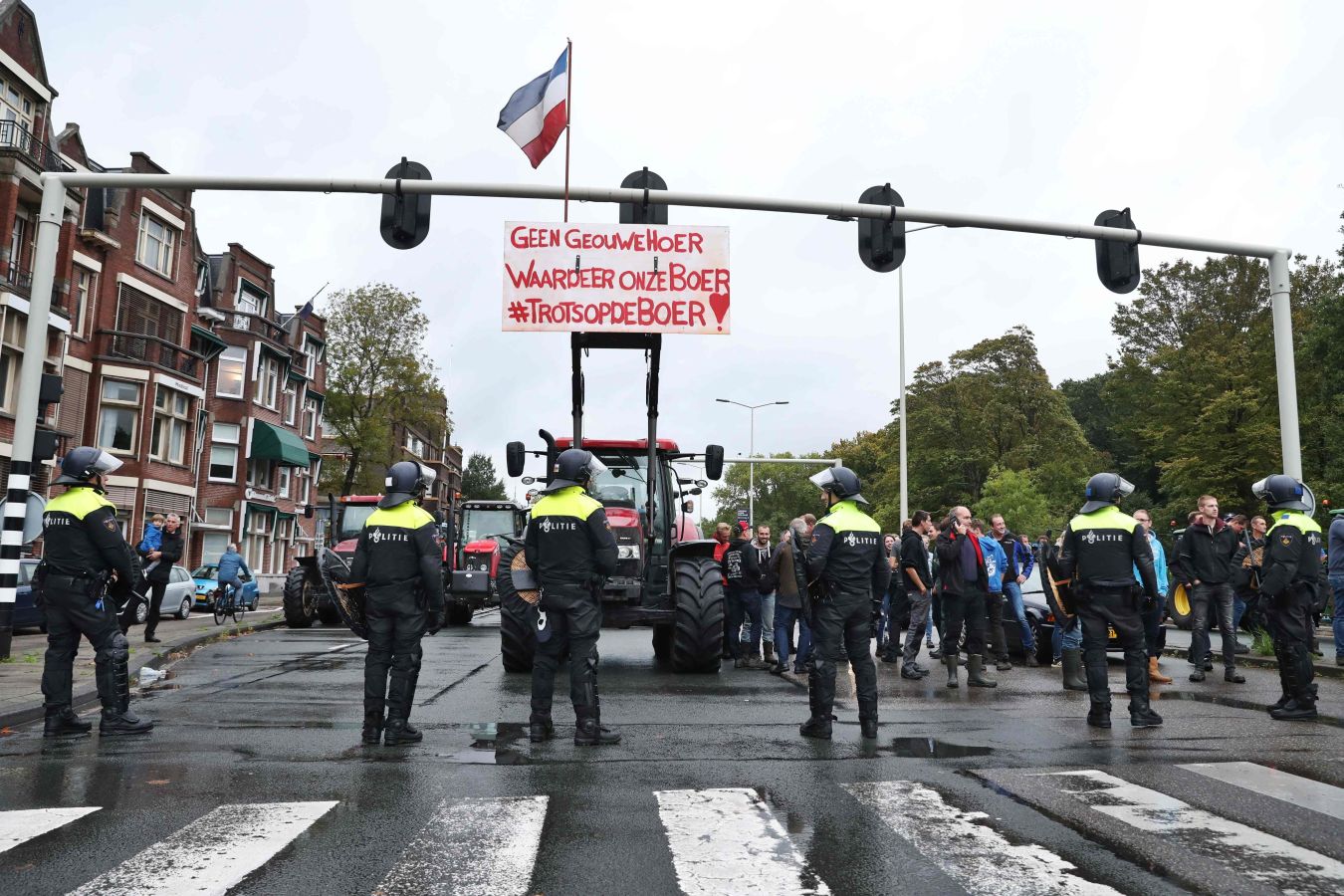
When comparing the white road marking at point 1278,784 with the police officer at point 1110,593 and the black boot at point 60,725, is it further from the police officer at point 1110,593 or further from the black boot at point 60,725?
the black boot at point 60,725

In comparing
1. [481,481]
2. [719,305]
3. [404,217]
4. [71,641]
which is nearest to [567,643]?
[71,641]

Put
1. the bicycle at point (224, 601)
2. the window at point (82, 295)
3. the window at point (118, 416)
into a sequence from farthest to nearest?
the window at point (118, 416), the window at point (82, 295), the bicycle at point (224, 601)

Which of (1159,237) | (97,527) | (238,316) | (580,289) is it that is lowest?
(97,527)

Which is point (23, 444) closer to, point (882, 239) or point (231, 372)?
point (882, 239)

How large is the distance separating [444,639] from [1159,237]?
12.9 meters

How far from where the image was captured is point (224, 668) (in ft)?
43.5

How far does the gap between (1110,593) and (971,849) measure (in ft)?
14.2

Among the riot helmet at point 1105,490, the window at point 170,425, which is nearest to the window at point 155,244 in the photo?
the window at point 170,425

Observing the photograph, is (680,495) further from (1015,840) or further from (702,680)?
(1015,840)

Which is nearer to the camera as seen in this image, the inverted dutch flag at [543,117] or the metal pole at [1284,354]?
the inverted dutch flag at [543,117]

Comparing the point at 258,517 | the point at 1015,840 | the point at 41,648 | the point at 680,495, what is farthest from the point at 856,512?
the point at 258,517

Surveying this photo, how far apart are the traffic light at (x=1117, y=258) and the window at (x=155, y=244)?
3086 centimetres

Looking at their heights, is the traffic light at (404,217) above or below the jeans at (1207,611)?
above

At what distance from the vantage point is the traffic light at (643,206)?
12156 millimetres
